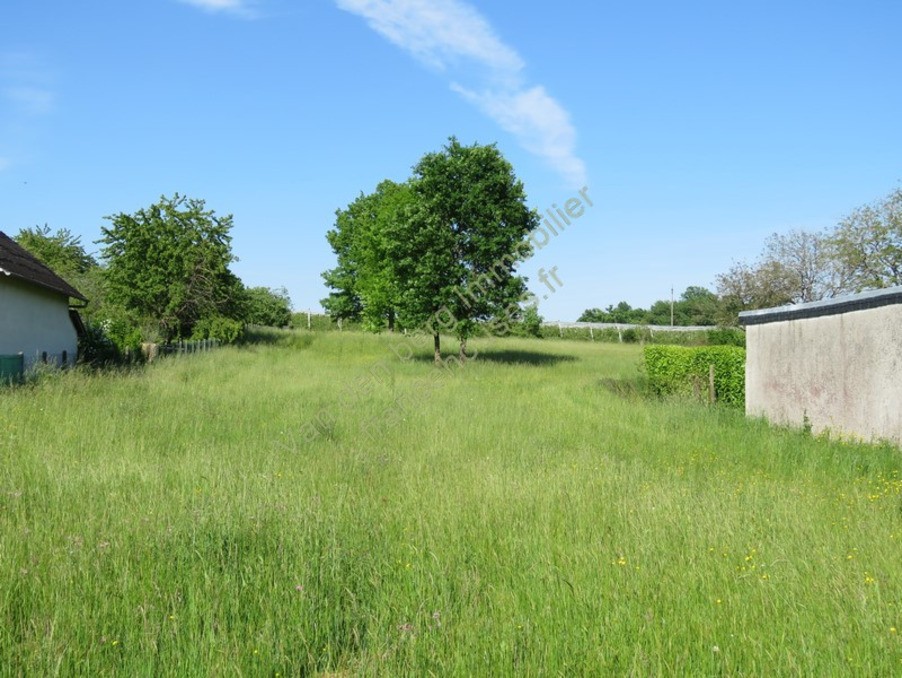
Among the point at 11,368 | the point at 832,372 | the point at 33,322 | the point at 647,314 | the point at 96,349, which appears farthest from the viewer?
the point at 647,314

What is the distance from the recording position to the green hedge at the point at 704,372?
16578 mm

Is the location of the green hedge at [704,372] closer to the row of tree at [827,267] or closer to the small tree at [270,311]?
the row of tree at [827,267]

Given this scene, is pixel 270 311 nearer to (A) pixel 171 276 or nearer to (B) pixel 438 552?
(A) pixel 171 276

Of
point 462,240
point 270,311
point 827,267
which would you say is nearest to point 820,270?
point 827,267

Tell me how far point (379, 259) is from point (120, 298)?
12499mm

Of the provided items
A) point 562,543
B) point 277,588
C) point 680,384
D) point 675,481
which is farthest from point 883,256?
point 277,588

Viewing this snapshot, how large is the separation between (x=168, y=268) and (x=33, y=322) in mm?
9689

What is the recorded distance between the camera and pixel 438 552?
201 inches

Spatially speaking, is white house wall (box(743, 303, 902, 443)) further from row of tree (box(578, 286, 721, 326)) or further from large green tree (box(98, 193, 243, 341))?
row of tree (box(578, 286, 721, 326))

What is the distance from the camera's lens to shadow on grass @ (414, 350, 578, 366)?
2888cm

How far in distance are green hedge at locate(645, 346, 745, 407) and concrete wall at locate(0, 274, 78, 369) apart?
18347 millimetres

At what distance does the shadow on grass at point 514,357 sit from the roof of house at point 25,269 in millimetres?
15443

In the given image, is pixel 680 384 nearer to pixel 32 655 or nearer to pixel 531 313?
pixel 531 313

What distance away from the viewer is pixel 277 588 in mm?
4293
